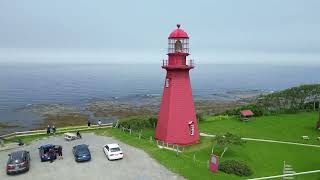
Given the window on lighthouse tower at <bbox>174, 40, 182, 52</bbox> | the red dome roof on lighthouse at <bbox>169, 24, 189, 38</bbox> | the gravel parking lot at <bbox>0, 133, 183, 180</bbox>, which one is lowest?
the gravel parking lot at <bbox>0, 133, 183, 180</bbox>

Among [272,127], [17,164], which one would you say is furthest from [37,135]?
[272,127]

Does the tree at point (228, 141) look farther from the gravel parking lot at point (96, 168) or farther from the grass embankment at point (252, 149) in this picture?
the gravel parking lot at point (96, 168)

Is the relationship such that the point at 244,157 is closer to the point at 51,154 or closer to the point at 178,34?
the point at 178,34

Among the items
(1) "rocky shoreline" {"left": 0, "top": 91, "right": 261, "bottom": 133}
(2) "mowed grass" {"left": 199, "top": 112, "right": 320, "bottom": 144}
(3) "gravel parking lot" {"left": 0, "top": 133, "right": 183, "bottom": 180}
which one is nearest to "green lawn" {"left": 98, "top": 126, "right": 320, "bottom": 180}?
(3) "gravel parking lot" {"left": 0, "top": 133, "right": 183, "bottom": 180}

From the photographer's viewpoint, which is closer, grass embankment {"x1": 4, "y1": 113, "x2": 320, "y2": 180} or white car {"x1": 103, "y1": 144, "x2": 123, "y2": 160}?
grass embankment {"x1": 4, "y1": 113, "x2": 320, "y2": 180}

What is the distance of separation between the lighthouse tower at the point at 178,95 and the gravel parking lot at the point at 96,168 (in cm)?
481

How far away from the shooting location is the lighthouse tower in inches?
1358

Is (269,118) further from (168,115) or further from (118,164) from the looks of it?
(118,164)

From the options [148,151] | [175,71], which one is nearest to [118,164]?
[148,151]

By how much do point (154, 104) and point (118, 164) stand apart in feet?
181

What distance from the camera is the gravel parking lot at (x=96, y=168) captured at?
82.0 ft

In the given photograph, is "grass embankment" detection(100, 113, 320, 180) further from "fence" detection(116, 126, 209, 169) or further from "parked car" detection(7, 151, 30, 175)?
"parked car" detection(7, 151, 30, 175)

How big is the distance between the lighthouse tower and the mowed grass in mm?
7493

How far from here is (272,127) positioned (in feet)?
146
